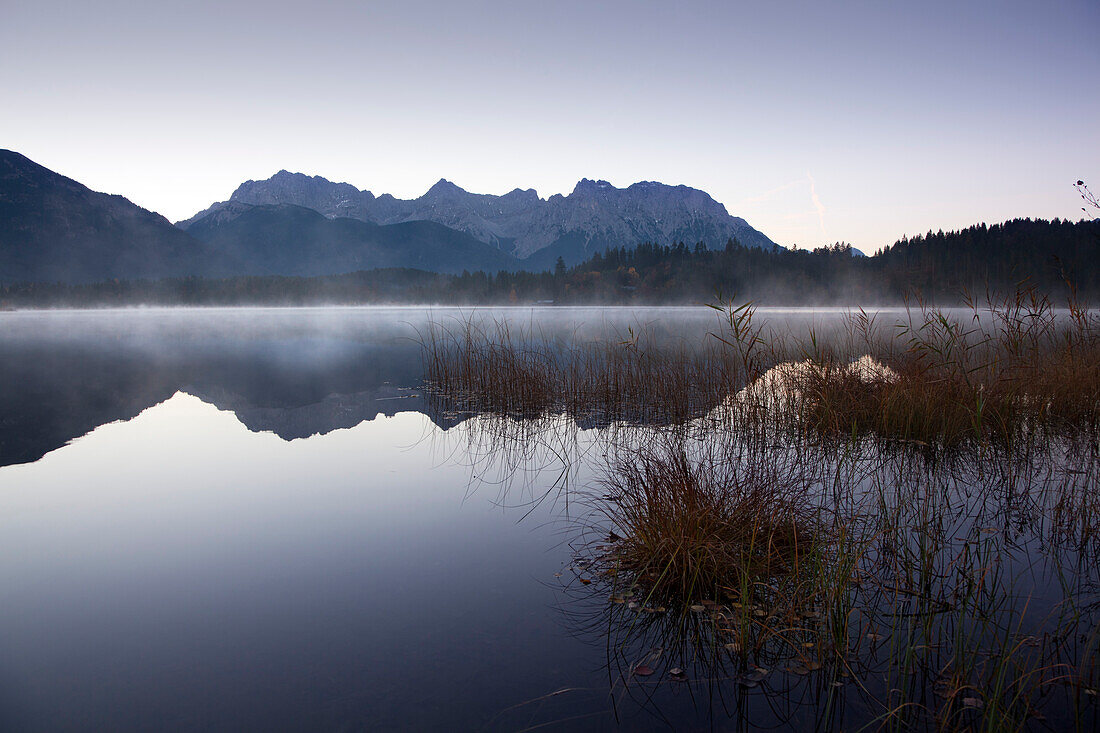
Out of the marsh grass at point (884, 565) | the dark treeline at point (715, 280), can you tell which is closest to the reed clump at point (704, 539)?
the marsh grass at point (884, 565)

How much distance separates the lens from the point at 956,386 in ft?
25.4

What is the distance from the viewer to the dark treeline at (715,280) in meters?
75.1

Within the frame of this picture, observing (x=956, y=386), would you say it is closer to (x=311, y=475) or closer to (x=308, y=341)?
(x=311, y=475)

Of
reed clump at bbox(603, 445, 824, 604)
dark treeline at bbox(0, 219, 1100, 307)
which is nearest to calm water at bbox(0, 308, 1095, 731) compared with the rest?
reed clump at bbox(603, 445, 824, 604)

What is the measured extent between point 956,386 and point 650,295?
10839 centimetres

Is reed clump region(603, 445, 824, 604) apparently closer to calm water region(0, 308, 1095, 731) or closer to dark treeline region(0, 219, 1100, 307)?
calm water region(0, 308, 1095, 731)

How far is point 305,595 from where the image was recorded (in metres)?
4.19

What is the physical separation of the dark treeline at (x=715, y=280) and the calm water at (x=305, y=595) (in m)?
58.9

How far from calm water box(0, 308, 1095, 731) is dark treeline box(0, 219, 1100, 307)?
193 ft

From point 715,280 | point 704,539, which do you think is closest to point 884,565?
point 704,539

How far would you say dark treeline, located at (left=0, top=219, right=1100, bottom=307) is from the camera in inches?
2955

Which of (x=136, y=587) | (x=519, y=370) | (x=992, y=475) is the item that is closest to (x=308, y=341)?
(x=519, y=370)

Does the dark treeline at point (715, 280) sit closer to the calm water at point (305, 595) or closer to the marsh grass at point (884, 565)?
the marsh grass at point (884, 565)

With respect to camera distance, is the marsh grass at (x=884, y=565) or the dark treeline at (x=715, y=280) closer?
the marsh grass at (x=884, y=565)
